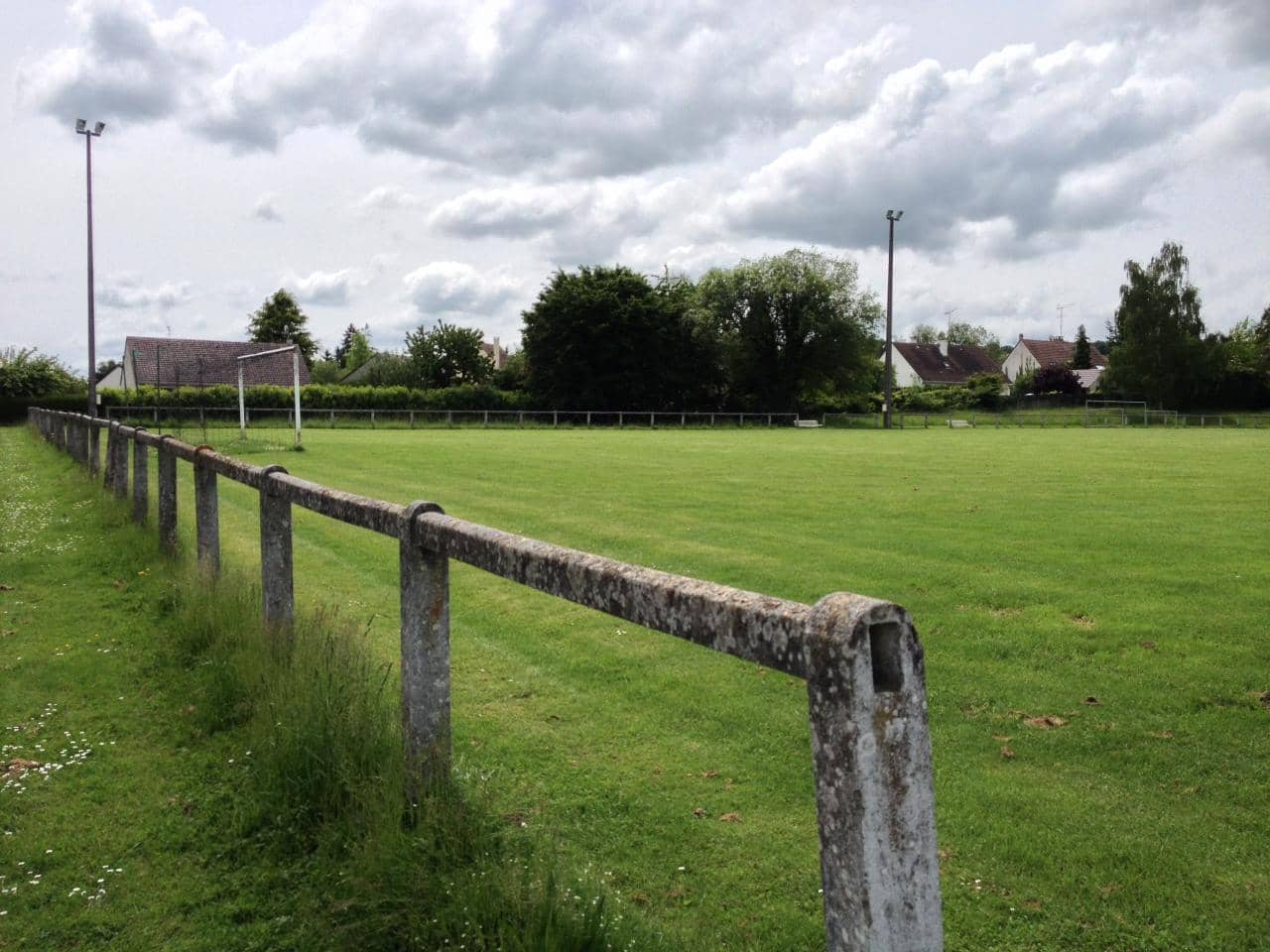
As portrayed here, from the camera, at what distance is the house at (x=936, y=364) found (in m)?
108

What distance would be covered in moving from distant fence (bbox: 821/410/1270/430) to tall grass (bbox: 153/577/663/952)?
199ft

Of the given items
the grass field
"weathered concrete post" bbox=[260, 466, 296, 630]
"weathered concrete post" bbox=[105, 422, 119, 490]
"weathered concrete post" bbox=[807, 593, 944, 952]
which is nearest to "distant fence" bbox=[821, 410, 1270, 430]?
the grass field

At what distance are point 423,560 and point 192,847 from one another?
4.81 ft

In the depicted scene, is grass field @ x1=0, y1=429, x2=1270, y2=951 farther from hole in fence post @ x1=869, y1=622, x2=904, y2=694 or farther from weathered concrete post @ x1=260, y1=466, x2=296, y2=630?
hole in fence post @ x1=869, y1=622, x2=904, y2=694

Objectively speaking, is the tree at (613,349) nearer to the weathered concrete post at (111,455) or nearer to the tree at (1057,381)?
the tree at (1057,381)

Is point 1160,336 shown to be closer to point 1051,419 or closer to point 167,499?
point 1051,419

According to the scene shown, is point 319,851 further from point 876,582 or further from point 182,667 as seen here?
point 876,582

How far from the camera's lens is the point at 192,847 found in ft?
12.3

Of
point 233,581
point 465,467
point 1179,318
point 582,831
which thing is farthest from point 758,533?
point 1179,318

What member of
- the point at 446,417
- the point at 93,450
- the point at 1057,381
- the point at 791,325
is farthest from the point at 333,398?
Result: the point at 1057,381

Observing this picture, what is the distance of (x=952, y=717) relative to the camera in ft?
17.3

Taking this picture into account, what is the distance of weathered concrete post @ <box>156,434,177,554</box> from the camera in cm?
845

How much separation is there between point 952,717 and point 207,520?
4.93 meters

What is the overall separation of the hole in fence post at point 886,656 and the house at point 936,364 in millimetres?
106855
